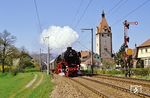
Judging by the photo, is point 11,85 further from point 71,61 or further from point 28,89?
point 28,89

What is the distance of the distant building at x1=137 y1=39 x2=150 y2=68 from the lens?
348ft

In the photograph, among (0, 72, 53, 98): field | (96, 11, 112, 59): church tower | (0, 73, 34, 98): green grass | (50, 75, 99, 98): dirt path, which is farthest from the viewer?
(96, 11, 112, 59): church tower

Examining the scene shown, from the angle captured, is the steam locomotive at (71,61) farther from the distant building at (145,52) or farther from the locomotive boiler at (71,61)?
the distant building at (145,52)

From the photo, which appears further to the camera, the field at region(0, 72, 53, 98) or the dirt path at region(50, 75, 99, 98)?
the field at region(0, 72, 53, 98)

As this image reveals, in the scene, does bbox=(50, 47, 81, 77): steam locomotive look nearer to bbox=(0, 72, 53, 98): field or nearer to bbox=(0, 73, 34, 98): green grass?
bbox=(0, 72, 53, 98): field

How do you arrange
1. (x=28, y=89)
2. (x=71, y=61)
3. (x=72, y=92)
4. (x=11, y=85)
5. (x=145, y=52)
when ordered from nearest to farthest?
1. (x=72, y=92)
2. (x=28, y=89)
3. (x=11, y=85)
4. (x=71, y=61)
5. (x=145, y=52)

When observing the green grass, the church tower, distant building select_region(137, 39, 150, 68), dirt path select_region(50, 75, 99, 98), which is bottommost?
the green grass

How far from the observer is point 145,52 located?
107688 millimetres

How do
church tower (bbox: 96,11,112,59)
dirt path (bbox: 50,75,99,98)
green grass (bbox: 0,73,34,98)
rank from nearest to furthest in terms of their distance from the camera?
dirt path (bbox: 50,75,99,98) < green grass (bbox: 0,73,34,98) < church tower (bbox: 96,11,112,59)

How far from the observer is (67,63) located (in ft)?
185

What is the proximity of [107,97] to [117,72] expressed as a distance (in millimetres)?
46961

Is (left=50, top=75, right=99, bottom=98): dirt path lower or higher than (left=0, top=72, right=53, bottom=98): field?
higher

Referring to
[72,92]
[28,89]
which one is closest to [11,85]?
[28,89]

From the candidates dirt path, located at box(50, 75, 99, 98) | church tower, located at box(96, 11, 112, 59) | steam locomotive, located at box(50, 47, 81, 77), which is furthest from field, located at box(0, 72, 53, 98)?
church tower, located at box(96, 11, 112, 59)
